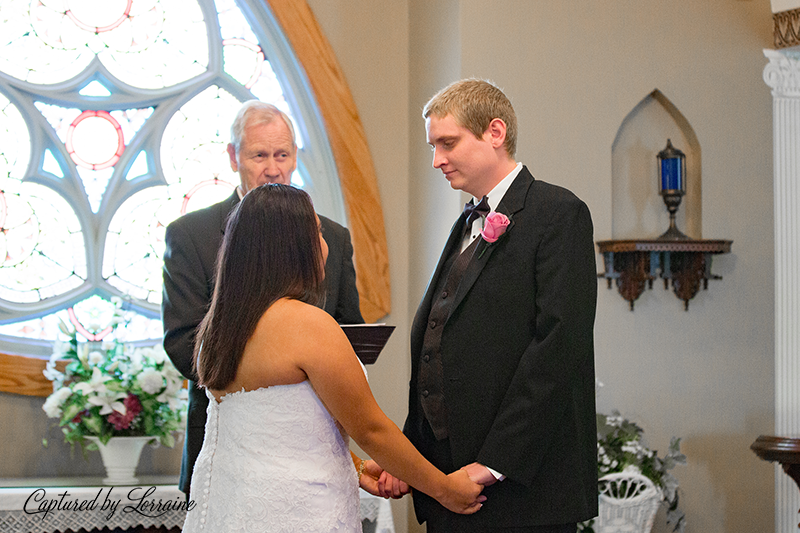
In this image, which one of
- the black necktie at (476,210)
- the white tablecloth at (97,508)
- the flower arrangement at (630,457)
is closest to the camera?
the black necktie at (476,210)

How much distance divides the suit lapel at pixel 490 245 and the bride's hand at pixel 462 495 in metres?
0.39

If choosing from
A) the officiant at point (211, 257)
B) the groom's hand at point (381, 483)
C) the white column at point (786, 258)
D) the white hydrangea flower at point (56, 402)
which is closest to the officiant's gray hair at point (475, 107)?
the officiant at point (211, 257)

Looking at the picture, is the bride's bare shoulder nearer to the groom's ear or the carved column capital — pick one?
the groom's ear

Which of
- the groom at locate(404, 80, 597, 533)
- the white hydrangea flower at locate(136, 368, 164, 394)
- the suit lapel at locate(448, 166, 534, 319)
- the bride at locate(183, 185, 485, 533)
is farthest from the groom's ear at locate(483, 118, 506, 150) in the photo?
the white hydrangea flower at locate(136, 368, 164, 394)

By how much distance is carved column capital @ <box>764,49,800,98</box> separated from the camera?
13.9 feet

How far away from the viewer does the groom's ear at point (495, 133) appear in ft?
6.41

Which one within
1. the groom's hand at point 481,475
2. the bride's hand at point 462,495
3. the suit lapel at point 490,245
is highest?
the suit lapel at point 490,245

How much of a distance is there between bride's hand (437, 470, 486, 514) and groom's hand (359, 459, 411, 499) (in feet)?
0.72

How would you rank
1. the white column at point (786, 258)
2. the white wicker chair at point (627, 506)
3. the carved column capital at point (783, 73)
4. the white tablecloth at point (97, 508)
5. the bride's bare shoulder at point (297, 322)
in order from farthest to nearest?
the carved column capital at point (783, 73), the white column at point (786, 258), the white wicker chair at point (627, 506), the white tablecloth at point (97, 508), the bride's bare shoulder at point (297, 322)

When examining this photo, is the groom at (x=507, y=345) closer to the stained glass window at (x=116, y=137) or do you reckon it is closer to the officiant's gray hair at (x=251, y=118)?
the officiant's gray hair at (x=251, y=118)

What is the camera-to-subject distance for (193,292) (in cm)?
233

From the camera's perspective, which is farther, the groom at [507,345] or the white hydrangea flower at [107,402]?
the white hydrangea flower at [107,402]

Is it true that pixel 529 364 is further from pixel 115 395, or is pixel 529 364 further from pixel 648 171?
pixel 648 171

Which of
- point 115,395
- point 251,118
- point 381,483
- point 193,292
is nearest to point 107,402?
point 115,395
